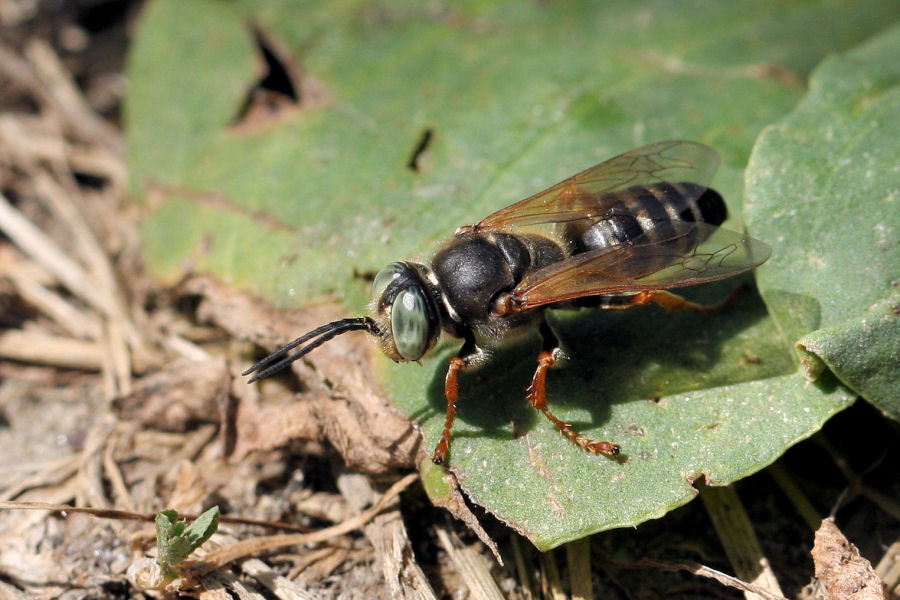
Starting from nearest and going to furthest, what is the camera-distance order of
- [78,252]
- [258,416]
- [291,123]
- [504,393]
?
[504,393] → [258,416] → [291,123] → [78,252]

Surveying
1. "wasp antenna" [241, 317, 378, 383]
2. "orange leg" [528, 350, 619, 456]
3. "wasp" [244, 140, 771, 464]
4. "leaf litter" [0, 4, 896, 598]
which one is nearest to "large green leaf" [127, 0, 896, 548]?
"orange leg" [528, 350, 619, 456]

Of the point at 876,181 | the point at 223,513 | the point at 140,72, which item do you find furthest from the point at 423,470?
the point at 140,72

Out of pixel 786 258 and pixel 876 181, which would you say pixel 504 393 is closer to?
pixel 786 258

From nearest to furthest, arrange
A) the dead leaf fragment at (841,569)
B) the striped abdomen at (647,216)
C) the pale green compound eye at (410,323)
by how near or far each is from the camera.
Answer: the dead leaf fragment at (841,569), the pale green compound eye at (410,323), the striped abdomen at (647,216)

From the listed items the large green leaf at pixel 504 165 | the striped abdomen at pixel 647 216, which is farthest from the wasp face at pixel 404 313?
the striped abdomen at pixel 647 216

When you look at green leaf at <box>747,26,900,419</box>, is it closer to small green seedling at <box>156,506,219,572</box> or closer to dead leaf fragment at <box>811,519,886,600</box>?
dead leaf fragment at <box>811,519,886,600</box>

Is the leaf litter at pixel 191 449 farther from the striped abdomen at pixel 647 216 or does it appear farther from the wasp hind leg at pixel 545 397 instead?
the striped abdomen at pixel 647 216
